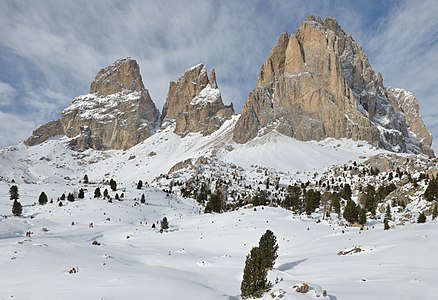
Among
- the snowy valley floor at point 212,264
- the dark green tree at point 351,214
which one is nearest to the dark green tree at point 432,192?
the dark green tree at point 351,214

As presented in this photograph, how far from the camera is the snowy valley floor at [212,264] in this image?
51.2 ft

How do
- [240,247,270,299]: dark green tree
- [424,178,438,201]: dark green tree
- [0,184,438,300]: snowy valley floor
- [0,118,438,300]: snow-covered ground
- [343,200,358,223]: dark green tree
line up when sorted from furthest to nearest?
[424,178,438,201]: dark green tree
[343,200,358,223]: dark green tree
[240,247,270,299]: dark green tree
[0,118,438,300]: snow-covered ground
[0,184,438,300]: snowy valley floor

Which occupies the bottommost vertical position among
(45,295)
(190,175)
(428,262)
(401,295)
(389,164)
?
(45,295)

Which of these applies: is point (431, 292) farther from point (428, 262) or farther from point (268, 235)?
point (268, 235)

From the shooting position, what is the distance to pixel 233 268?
1035 inches

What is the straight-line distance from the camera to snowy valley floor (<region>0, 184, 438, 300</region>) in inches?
615

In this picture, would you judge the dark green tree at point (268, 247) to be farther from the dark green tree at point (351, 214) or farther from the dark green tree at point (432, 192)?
the dark green tree at point (432, 192)

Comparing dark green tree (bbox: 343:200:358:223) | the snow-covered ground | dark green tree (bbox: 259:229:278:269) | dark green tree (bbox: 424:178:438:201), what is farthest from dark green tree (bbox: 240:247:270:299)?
dark green tree (bbox: 424:178:438:201)

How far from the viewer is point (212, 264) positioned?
91.0 feet

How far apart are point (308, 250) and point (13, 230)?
37.8 meters

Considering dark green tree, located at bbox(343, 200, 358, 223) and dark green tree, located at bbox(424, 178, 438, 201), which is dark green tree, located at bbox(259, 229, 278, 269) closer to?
dark green tree, located at bbox(343, 200, 358, 223)

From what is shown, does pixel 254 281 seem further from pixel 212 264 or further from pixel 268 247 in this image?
pixel 212 264

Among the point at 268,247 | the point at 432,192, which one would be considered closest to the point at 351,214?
the point at 432,192

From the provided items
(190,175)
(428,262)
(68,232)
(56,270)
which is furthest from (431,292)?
(190,175)
